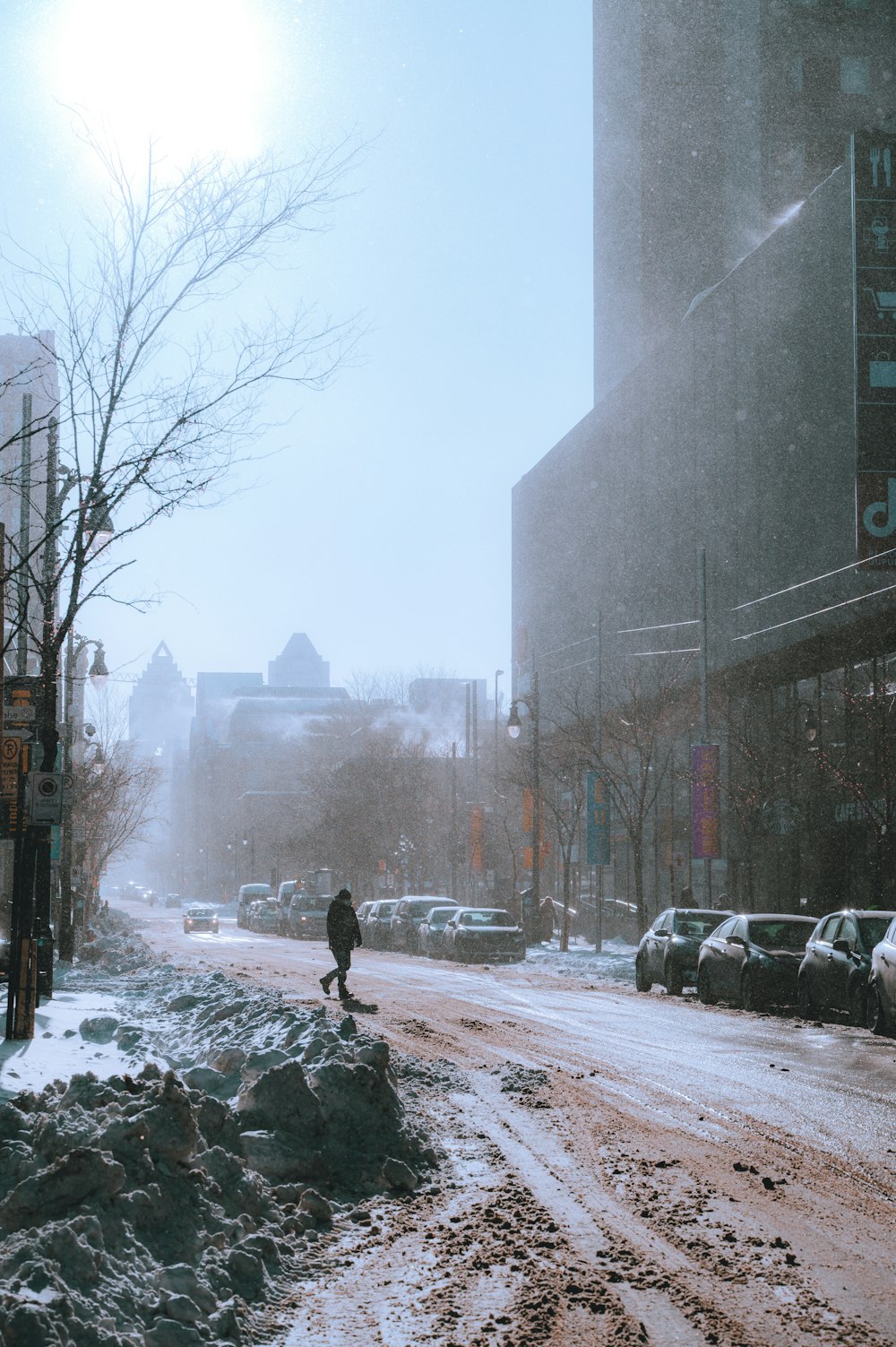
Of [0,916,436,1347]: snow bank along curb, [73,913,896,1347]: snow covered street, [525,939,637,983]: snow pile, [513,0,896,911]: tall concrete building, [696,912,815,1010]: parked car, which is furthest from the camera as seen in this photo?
[513,0,896,911]: tall concrete building

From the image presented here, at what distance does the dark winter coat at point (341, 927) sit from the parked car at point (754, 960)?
5.20 m

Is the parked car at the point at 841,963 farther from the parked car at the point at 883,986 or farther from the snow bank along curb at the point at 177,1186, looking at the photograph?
the snow bank along curb at the point at 177,1186

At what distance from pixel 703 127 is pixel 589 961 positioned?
53.7 m

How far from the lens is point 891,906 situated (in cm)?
3438

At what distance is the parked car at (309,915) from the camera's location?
58719mm

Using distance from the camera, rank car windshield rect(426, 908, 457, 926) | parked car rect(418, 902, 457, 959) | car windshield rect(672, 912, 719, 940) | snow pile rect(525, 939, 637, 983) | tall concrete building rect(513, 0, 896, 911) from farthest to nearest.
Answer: car windshield rect(426, 908, 457, 926), parked car rect(418, 902, 457, 959), tall concrete building rect(513, 0, 896, 911), snow pile rect(525, 939, 637, 983), car windshield rect(672, 912, 719, 940)

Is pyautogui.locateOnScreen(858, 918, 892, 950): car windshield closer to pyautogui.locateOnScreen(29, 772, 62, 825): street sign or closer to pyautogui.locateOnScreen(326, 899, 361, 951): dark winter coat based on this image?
pyautogui.locateOnScreen(326, 899, 361, 951): dark winter coat

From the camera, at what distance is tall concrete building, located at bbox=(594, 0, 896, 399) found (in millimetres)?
61781

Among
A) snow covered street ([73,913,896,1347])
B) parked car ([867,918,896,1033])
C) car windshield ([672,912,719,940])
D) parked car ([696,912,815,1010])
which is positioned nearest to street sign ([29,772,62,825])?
snow covered street ([73,913,896,1347])

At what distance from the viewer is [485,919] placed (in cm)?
3656

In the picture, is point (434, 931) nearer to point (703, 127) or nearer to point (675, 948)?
point (675, 948)

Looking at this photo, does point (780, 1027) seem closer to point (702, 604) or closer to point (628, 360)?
point (702, 604)

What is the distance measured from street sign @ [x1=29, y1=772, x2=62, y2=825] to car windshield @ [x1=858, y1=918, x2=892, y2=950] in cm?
994

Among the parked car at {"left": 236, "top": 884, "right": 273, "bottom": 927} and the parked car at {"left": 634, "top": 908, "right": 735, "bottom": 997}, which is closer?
the parked car at {"left": 634, "top": 908, "right": 735, "bottom": 997}
